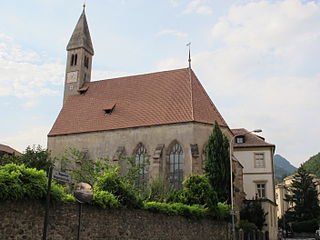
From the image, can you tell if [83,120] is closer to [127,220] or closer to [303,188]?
[127,220]

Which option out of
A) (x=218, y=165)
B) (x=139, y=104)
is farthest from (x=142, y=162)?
(x=218, y=165)

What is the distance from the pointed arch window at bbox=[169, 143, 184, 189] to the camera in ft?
103

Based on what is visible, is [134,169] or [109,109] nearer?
[134,169]

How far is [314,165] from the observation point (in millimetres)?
102062

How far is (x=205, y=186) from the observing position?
958 inches

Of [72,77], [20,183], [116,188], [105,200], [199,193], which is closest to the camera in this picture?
[20,183]

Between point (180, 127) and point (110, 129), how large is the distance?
6503 millimetres

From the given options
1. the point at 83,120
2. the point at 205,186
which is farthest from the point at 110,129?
the point at 205,186

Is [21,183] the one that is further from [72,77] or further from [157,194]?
[72,77]

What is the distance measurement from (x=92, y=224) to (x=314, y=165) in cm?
9769

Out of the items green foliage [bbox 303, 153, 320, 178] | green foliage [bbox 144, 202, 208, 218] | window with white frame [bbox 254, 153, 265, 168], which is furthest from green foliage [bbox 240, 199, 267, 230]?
green foliage [bbox 303, 153, 320, 178]

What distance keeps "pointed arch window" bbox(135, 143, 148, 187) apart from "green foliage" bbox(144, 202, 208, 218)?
31.5ft

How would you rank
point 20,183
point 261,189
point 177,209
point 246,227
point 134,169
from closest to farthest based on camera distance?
1. point 20,183
2. point 177,209
3. point 246,227
4. point 134,169
5. point 261,189

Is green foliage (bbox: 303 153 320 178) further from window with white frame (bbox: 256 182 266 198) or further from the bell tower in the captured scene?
the bell tower
